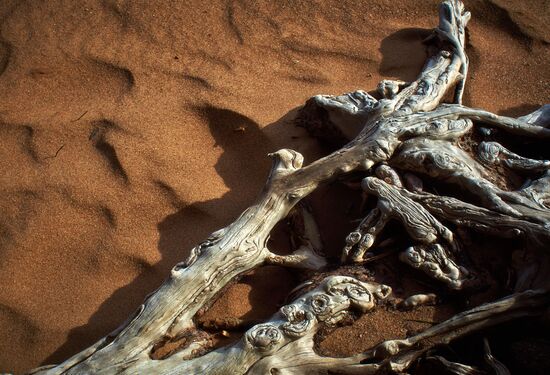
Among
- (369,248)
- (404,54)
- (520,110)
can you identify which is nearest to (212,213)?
(369,248)

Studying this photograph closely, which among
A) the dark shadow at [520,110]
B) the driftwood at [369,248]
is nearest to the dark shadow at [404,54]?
the dark shadow at [520,110]

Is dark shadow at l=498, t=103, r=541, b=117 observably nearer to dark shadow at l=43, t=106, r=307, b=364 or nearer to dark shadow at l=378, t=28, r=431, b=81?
dark shadow at l=378, t=28, r=431, b=81

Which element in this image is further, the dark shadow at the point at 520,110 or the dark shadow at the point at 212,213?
the dark shadow at the point at 520,110

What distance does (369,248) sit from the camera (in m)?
2.50

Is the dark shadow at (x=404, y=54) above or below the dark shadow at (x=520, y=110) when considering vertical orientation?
above

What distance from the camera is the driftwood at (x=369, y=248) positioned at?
2219mm

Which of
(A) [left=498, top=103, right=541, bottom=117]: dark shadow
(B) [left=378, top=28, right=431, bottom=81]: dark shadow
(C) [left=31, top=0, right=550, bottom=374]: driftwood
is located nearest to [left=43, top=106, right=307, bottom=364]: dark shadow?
(C) [left=31, top=0, right=550, bottom=374]: driftwood

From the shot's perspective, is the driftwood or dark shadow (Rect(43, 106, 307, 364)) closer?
the driftwood

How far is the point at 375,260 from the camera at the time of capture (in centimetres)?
249

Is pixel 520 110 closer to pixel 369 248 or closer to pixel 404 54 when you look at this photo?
pixel 404 54

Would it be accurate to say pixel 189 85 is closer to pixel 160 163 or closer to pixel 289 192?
pixel 160 163

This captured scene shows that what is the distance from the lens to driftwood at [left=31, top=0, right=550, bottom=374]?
2219 millimetres

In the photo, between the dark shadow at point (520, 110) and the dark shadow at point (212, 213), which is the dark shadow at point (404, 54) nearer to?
the dark shadow at point (520, 110)

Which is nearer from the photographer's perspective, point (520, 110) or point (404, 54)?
point (520, 110)
